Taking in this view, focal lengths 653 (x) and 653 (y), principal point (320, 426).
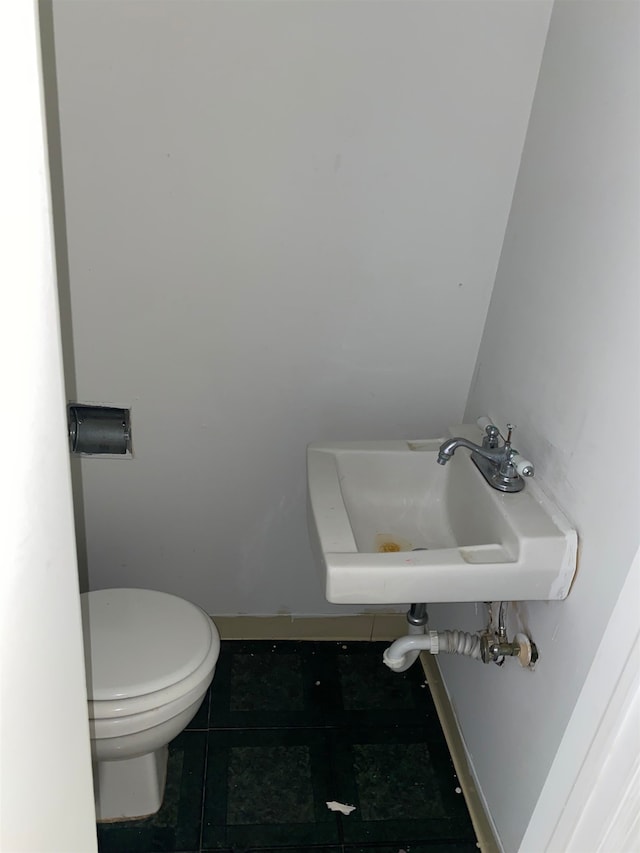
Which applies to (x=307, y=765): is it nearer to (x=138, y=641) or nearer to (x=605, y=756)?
(x=138, y=641)

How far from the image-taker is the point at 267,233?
4.92 feet

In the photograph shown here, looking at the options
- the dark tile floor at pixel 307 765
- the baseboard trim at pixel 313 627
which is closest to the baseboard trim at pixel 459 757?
the dark tile floor at pixel 307 765

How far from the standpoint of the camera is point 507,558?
1.18 meters

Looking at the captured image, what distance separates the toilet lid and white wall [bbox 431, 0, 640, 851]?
70 cm

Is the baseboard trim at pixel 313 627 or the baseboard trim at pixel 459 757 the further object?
the baseboard trim at pixel 313 627

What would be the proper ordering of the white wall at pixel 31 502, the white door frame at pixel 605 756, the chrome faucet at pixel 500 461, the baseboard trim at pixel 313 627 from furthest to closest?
the baseboard trim at pixel 313 627 < the chrome faucet at pixel 500 461 < the white door frame at pixel 605 756 < the white wall at pixel 31 502

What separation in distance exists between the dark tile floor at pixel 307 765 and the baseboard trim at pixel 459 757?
0.02 meters

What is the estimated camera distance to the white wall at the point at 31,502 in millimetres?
521

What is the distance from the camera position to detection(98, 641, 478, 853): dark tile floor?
4.91 feet

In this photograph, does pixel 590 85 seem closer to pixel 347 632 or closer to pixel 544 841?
pixel 544 841

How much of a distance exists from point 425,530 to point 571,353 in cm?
55

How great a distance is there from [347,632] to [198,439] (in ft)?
2.57

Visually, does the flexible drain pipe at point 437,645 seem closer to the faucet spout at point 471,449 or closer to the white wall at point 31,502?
the faucet spout at point 471,449

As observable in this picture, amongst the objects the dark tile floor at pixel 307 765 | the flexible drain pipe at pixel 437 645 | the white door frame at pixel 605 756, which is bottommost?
the dark tile floor at pixel 307 765
